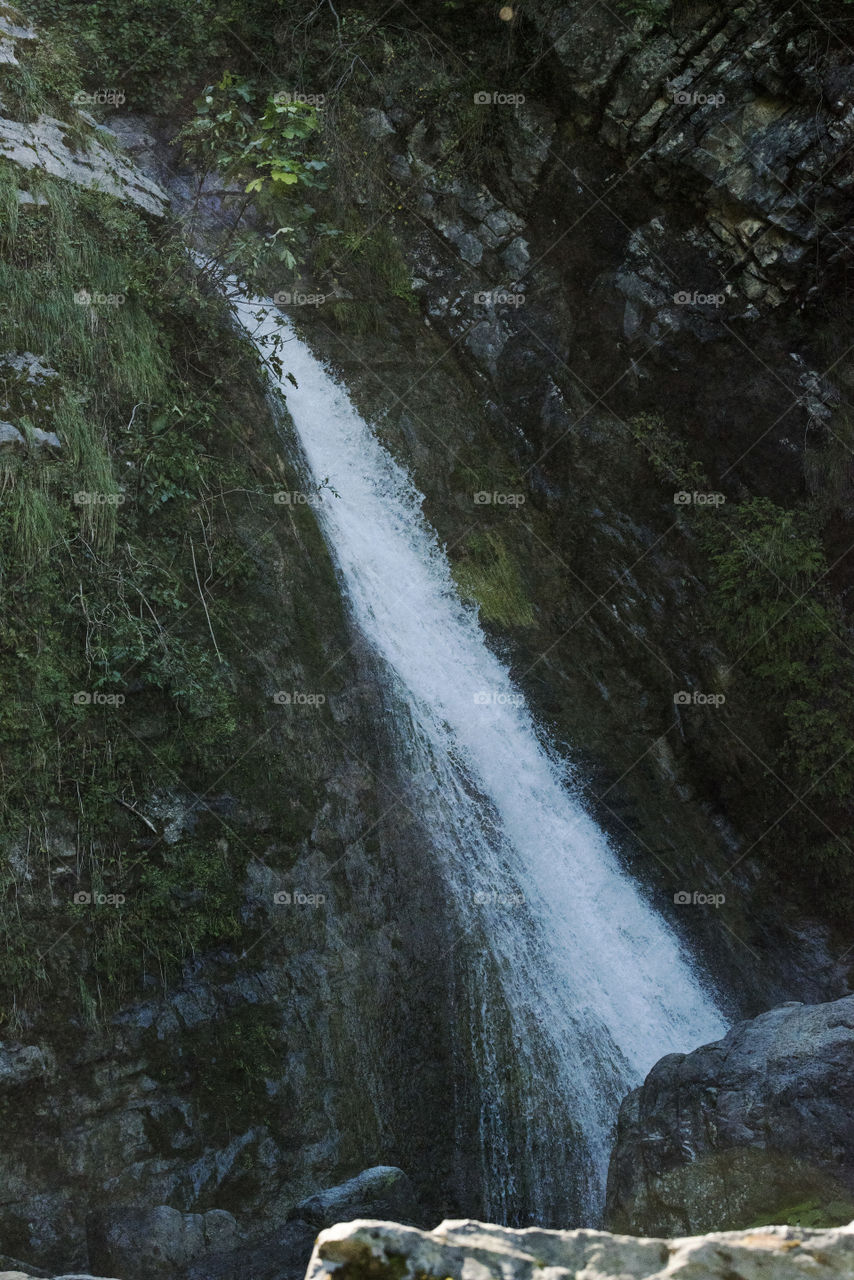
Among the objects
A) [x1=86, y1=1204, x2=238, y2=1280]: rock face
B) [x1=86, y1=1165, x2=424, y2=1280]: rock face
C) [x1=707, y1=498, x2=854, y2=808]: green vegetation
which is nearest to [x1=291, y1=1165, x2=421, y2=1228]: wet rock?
[x1=86, y1=1165, x2=424, y2=1280]: rock face

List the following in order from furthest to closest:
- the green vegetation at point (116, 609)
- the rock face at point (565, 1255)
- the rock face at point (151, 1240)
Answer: the green vegetation at point (116, 609) → the rock face at point (151, 1240) → the rock face at point (565, 1255)

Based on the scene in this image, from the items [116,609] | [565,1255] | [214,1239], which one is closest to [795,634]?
[116,609]

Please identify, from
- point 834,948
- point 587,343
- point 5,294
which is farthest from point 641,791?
point 5,294

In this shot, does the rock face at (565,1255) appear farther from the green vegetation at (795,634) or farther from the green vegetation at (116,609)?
the green vegetation at (795,634)

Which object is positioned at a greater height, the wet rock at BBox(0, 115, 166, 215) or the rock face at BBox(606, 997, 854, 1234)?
the wet rock at BBox(0, 115, 166, 215)

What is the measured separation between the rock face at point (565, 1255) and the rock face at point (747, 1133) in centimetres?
306

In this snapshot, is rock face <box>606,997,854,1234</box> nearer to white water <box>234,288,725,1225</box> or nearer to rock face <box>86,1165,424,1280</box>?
white water <box>234,288,725,1225</box>

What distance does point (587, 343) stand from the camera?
933 centimetres

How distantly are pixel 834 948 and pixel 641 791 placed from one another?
2.31m

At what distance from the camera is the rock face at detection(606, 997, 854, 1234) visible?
477 cm

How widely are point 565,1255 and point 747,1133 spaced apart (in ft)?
12.1

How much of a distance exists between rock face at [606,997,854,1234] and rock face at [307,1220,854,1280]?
10.0 ft

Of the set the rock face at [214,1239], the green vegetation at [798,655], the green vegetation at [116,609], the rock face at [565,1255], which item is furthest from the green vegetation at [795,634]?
the rock face at [565,1255]

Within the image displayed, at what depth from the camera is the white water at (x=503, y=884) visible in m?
6.39
